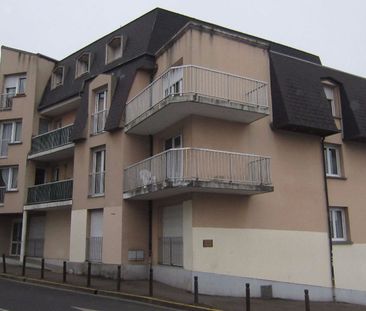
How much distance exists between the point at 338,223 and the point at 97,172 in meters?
10.6

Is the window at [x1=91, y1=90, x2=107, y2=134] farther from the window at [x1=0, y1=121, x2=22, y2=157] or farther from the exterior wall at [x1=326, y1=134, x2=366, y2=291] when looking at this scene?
the exterior wall at [x1=326, y1=134, x2=366, y2=291]

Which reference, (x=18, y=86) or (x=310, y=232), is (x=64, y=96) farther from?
(x=310, y=232)

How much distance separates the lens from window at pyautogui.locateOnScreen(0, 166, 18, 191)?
25828 mm

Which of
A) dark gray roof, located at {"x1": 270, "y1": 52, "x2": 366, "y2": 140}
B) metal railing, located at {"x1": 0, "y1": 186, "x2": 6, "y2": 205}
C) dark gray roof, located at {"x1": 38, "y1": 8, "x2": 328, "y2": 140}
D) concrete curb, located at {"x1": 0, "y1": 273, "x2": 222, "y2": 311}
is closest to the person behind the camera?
concrete curb, located at {"x1": 0, "y1": 273, "x2": 222, "y2": 311}

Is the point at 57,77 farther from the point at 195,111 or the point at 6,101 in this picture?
the point at 195,111

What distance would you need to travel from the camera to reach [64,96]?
24.2 metres

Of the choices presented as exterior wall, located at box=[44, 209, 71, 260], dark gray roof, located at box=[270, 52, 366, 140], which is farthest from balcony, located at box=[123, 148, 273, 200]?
exterior wall, located at box=[44, 209, 71, 260]

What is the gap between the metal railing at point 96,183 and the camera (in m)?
19.9

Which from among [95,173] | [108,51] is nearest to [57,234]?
[95,173]

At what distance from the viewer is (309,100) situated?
18531mm

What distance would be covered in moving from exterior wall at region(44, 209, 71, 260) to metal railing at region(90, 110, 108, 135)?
208 inches

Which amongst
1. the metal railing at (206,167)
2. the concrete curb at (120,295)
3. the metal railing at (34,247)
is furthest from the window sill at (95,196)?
the metal railing at (34,247)

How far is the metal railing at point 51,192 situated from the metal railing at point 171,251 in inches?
243

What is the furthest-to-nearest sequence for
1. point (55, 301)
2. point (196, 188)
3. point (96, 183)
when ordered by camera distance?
point (96, 183), point (196, 188), point (55, 301)
